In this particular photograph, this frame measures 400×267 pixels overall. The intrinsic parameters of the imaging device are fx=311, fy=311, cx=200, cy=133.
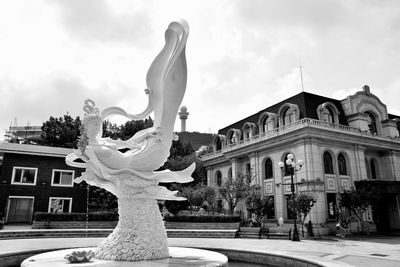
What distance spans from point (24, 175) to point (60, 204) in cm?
454

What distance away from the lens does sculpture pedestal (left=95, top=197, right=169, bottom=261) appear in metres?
9.31

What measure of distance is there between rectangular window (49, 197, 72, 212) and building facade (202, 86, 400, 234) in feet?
57.5

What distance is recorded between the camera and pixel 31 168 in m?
31.2

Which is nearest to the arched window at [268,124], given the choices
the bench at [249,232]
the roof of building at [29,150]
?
the bench at [249,232]

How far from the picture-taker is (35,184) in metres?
31.1

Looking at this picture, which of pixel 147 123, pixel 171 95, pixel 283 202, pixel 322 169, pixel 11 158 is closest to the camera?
pixel 171 95

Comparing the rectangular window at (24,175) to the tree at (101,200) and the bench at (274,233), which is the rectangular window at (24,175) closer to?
the tree at (101,200)

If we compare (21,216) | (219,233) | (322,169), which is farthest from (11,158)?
(322,169)

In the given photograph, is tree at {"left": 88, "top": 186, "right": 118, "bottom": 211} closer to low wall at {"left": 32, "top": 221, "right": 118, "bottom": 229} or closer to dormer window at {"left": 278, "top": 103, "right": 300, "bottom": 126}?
low wall at {"left": 32, "top": 221, "right": 118, "bottom": 229}

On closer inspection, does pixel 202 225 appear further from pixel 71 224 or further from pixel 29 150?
pixel 29 150

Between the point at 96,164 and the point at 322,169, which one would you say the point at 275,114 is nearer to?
the point at 322,169

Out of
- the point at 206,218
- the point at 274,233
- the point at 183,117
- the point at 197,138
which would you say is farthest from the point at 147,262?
the point at 183,117

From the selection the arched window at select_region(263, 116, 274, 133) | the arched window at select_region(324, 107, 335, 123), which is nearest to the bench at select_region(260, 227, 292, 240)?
the arched window at select_region(263, 116, 274, 133)

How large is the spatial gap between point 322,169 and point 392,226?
35.9ft
